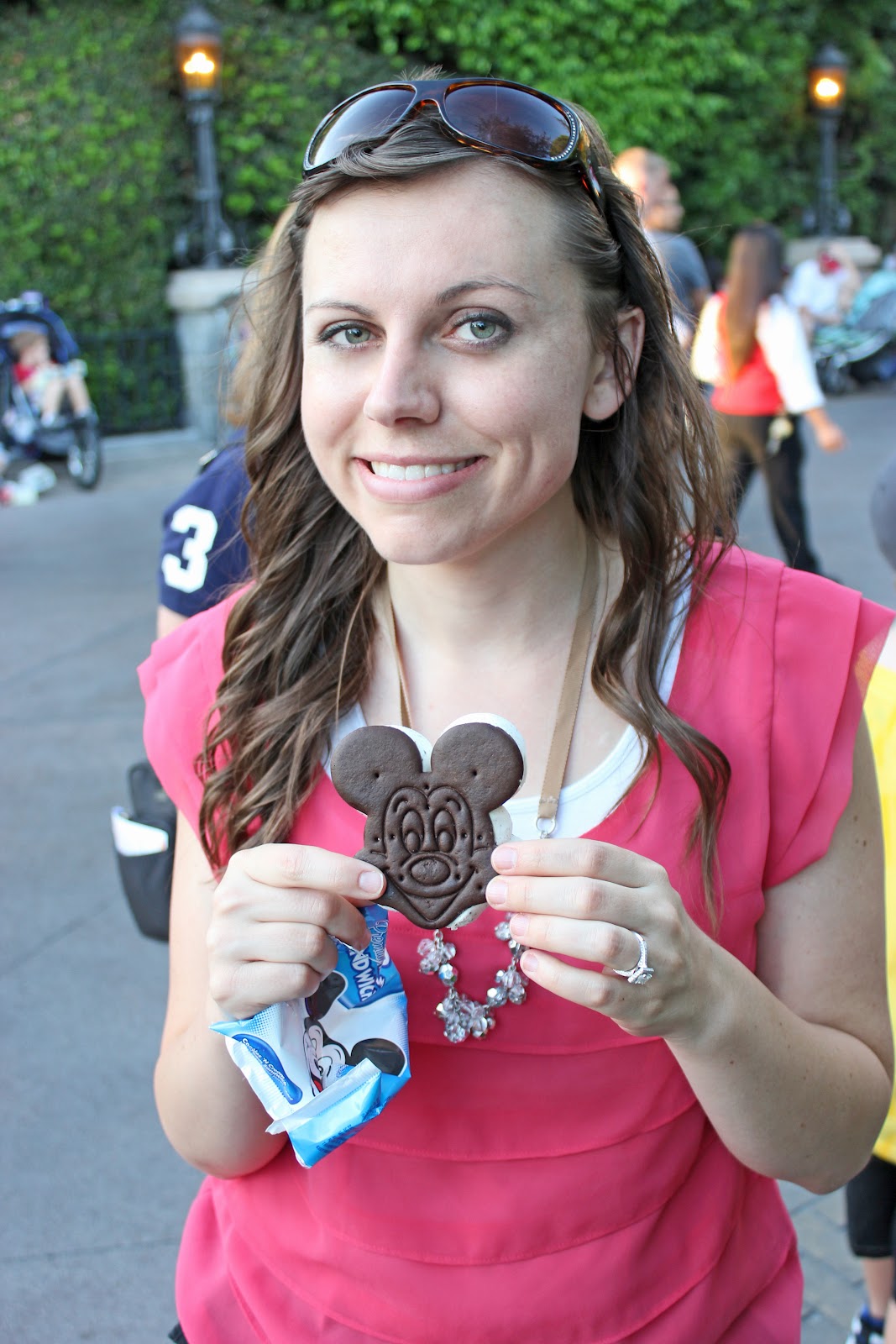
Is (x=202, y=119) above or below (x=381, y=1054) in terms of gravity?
below

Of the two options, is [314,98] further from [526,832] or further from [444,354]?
[526,832]

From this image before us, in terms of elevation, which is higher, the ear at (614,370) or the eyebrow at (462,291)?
the eyebrow at (462,291)

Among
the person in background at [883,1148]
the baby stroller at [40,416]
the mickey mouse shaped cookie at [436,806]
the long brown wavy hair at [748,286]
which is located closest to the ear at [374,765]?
the mickey mouse shaped cookie at [436,806]

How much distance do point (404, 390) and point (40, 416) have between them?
11.0m

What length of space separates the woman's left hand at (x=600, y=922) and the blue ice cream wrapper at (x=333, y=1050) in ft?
0.60

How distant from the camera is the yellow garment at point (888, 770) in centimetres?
212

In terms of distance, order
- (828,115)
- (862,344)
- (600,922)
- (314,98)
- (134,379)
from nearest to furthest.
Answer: (600,922) → (134,379) → (314,98) → (862,344) → (828,115)

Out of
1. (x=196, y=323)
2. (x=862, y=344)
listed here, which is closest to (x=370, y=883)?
(x=196, y=323)

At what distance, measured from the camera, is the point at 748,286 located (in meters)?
6.62

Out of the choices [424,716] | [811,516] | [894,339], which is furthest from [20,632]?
[894,339]

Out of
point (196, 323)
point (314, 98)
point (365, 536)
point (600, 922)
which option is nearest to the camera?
point (600, 922)

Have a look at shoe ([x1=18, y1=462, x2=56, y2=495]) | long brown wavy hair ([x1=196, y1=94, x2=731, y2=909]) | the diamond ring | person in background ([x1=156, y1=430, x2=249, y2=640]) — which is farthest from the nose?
shoe ([x1=18, y1=462, x2=56, y2=495])

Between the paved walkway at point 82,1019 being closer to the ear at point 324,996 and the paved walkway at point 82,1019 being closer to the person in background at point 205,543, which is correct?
the ear at point 324,996

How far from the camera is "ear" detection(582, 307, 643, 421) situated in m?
1.60
